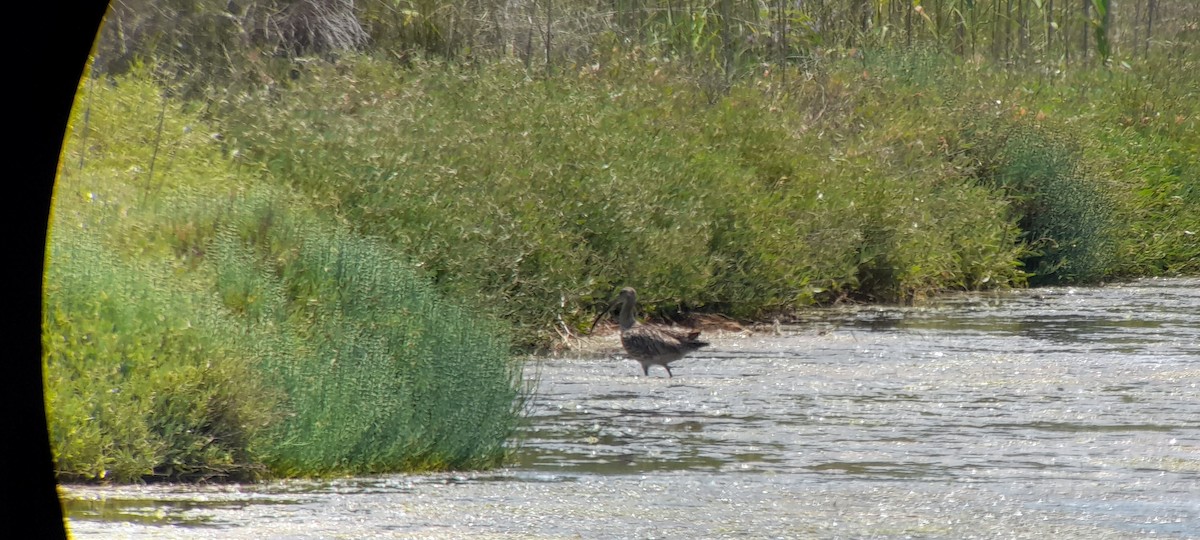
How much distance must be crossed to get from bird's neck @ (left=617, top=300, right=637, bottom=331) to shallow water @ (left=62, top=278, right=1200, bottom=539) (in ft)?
1.34

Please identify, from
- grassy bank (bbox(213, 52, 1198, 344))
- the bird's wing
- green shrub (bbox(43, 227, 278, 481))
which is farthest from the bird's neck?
green shrub (bbox(43, 227, 278, 481))

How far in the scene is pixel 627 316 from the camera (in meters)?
14.1

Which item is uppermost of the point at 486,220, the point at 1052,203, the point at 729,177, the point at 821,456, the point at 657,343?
the point at 729,177

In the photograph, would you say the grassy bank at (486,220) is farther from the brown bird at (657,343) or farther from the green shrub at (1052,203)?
the brown bird at (657,343)

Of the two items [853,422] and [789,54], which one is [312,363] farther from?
[789,54]

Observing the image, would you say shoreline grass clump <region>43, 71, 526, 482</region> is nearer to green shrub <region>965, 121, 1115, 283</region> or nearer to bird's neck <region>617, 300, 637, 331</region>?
bird's neck <region>617, 300, 637, 331</region>

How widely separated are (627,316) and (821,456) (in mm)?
3319

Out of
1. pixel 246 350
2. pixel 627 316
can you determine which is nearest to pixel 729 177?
pixel 627 316

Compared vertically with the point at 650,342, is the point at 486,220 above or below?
above

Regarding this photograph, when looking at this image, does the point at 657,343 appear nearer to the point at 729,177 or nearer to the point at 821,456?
the point at 821,456

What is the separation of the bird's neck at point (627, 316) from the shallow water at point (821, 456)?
1.34 ft

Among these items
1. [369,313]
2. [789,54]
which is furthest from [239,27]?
[369,313]

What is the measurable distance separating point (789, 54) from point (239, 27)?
7.96 meters

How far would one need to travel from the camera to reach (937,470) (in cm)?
1066
